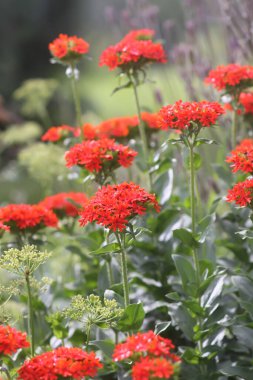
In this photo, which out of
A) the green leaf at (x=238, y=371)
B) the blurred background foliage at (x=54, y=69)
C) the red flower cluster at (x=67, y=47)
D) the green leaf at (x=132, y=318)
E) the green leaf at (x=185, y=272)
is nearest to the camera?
the green leaf at (x=132, y=318)

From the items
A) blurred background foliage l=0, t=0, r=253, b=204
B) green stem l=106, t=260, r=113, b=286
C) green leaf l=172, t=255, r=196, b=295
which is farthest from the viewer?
blurred background foliage l=0, t=0, r=253, b=204

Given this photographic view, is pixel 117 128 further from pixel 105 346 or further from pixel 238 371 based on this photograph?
pixel 238 371

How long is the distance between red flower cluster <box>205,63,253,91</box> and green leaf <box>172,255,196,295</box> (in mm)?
682

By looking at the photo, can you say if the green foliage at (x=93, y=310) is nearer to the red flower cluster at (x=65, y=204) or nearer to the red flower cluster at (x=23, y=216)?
the red flower cluster at (x=23, y=216)

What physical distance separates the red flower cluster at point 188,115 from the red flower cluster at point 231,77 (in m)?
0.50

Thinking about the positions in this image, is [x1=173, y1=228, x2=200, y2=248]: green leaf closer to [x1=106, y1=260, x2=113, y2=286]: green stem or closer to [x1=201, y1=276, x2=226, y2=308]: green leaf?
[x1=201, y1=276, x2=226, y2=308]: green leaf

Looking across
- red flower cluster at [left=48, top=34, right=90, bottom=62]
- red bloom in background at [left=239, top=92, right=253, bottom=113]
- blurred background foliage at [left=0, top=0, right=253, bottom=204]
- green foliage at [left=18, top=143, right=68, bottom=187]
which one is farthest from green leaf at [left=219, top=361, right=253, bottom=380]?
blurred background foliage at [left=0, top=0, right=253, bottom=204]

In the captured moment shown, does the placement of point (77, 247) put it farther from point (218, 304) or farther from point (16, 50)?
point (16, 50)

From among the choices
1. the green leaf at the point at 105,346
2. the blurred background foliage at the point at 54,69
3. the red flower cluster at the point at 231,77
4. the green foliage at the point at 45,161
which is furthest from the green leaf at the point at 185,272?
the blurred background foliage at the point at 54,69

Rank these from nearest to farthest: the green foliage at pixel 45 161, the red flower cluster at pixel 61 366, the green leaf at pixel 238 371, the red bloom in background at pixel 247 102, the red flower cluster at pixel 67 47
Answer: the red flower cluster at pixel 61 366
the green leaf at pixel 238 371
the red flower cluster at pixel 67 47
the red bloom in background at pixel 247 102
the green foliage at pixel 45 161

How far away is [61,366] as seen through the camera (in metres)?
1.53

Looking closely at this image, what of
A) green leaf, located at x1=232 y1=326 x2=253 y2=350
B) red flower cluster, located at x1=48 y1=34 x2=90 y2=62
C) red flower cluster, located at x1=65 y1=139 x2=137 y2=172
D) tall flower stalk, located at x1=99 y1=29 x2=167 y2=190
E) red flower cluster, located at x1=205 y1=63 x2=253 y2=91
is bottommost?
green leaf, located at x1=232 y1=326 x2=253 y2=350

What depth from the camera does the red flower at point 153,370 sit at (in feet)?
4.56

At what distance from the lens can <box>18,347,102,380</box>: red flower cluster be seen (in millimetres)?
1528
